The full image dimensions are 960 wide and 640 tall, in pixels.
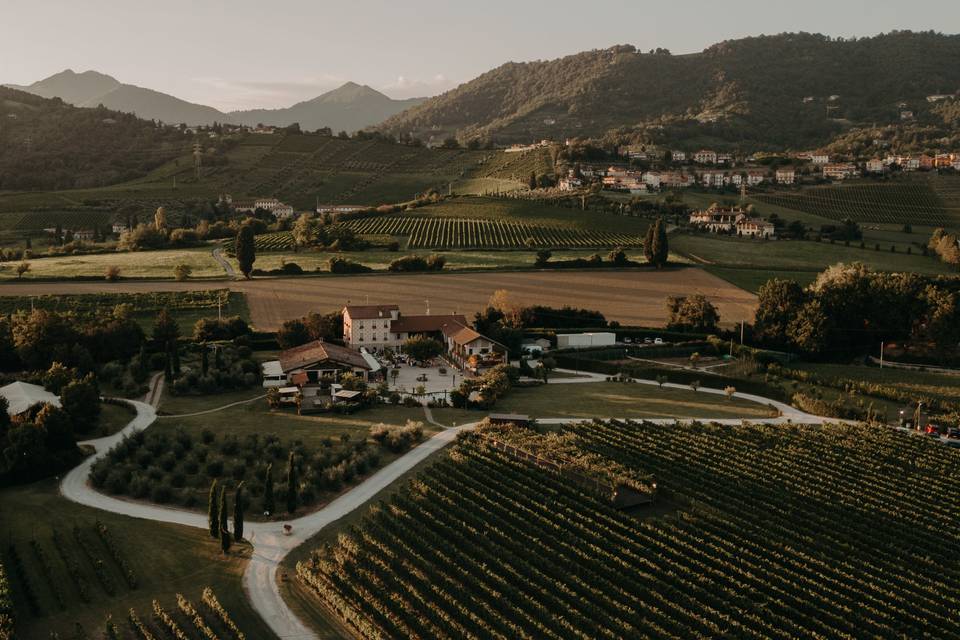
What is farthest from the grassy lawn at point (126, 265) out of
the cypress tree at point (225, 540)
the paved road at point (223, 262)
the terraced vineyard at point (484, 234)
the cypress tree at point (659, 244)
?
the cypress tree at point (225, 540)

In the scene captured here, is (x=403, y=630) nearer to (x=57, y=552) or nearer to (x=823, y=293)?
(x=57, y=552)

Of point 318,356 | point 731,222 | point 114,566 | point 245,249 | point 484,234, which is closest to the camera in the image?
point 114,566

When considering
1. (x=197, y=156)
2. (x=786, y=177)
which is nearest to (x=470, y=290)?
(x=786, y=177)

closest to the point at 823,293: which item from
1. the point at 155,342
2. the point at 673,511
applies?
the point at 673,511

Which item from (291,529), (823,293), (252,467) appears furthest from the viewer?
(823,293)

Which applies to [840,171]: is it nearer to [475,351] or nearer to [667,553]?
[475,351]

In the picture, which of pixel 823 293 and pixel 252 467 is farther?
pixel 823 293

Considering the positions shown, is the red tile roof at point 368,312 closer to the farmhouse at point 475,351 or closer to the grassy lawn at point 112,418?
the farmhouse at point 475,351
